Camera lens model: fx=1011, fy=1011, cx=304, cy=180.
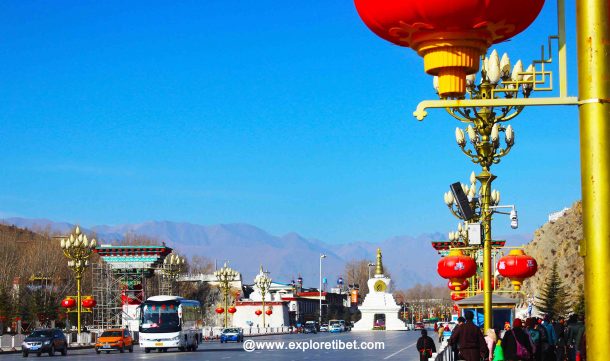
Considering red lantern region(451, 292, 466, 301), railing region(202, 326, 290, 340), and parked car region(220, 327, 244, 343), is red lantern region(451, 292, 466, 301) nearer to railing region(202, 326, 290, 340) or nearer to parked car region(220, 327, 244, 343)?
parked car region(220, 327, 244, 343)

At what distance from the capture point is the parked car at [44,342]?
1820 inches

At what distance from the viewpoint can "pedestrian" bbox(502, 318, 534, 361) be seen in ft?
57.8

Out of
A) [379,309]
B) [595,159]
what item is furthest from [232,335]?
[595,159]

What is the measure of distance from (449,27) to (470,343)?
48.6ft

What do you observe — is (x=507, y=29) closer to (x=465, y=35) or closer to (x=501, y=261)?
(x=465, y=35)

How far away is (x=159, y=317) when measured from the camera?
52.4m

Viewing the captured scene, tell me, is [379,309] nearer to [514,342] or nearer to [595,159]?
[514,342]

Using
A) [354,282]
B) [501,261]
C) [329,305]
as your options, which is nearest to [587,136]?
[501,261]

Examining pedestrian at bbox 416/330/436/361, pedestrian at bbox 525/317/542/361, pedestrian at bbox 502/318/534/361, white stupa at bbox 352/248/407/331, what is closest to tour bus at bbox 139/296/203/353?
pedestrian at bbox 416/330/436/361

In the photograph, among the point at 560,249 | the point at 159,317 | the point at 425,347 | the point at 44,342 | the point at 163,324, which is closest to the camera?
the point at 425,347

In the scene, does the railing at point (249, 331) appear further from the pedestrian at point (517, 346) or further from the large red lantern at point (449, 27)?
the large red lantern at point (449, 27)

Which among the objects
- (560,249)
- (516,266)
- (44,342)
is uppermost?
(560,249)

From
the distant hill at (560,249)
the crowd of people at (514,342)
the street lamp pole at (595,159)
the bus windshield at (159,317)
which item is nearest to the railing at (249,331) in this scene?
the distant hill at (560,249)

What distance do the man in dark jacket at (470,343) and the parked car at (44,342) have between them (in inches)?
1227
